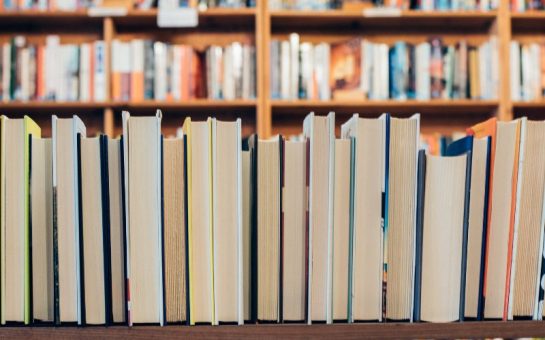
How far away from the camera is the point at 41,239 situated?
782 millimetres

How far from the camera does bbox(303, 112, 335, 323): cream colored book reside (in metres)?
0.77

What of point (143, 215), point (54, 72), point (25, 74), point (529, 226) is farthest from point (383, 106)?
point (143, 215)

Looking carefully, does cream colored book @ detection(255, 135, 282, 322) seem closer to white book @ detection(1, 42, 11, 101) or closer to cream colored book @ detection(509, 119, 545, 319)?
cream colored book @ detection(509, 119, 545, 319)

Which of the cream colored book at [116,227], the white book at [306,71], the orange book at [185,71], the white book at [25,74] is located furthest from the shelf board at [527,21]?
the cream colored book at [116,227]

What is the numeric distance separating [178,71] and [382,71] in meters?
0.86

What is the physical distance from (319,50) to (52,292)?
7.29ft

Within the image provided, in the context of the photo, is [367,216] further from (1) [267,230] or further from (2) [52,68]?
(2) [52,68]

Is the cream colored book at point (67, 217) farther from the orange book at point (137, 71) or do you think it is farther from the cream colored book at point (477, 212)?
the orange book at point (137, 71)

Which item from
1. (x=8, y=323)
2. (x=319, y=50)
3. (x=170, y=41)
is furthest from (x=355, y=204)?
(x=170, y=41)

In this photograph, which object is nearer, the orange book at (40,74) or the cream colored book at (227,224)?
the cream colored book at (227,224)

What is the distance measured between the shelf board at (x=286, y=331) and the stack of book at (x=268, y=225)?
16mm

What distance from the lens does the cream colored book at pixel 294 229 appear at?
2.57 ft

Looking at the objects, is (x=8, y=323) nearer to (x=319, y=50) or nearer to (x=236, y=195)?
(x=236, y=195)

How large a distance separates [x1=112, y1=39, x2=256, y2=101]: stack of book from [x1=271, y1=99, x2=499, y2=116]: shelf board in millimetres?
190
